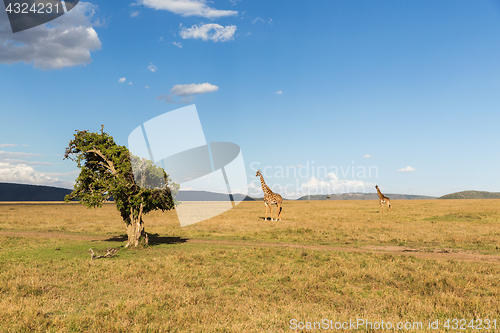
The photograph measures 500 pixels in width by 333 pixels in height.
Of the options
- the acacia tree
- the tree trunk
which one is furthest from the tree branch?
the tree trunk

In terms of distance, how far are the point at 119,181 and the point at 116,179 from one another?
356 mm

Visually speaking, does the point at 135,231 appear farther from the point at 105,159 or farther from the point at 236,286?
the point at 236,286

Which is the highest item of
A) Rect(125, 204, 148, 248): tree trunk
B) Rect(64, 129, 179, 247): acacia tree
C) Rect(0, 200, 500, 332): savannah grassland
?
Rect(64, 129, 179, 247): acacia tree

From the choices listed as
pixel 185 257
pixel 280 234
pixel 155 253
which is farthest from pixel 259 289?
pixel 280 234

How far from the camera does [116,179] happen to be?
19.4 meters

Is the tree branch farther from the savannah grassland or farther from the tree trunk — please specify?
the savannah grassland

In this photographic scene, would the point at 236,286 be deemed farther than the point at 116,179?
No

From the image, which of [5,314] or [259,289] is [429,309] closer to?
[259,289]

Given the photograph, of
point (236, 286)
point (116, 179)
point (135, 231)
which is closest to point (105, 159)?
point (116, 179)

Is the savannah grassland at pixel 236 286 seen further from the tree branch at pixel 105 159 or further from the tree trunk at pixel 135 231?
the tree branch at pixel 105 159

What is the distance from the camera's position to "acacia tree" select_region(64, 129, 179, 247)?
1944 centimetres

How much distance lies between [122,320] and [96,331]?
747 millimetres

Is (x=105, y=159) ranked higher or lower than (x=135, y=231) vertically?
higher

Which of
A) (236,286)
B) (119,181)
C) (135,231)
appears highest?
(119,181)
